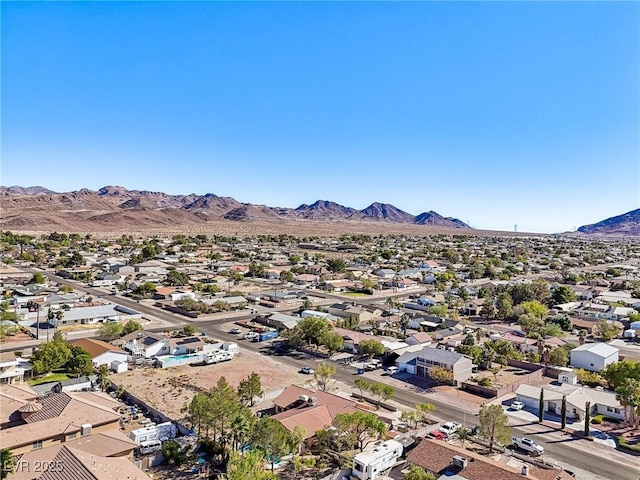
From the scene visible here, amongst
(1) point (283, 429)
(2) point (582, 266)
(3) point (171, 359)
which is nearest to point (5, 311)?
(3) point (171, 359)

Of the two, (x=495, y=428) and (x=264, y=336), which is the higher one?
(x=495, y=428)

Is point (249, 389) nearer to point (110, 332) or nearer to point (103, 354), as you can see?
point (103, 354)

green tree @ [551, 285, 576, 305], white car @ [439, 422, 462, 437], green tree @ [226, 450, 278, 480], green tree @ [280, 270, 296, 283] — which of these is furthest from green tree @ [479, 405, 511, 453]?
green tree @ [280, 270, 296, 283]

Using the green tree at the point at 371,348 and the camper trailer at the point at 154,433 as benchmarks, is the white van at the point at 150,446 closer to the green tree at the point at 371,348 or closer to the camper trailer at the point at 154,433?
the camper trailer at the point at 154,433

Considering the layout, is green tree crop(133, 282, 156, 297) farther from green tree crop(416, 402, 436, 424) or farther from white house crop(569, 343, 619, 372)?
white house crop(569, 343, 619, 372)

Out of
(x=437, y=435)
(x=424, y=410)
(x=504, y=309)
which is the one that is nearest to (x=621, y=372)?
(x=424, y=410)

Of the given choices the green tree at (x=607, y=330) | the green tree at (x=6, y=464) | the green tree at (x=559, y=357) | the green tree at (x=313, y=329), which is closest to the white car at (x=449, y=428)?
the green tree at (x=559, y=357)
